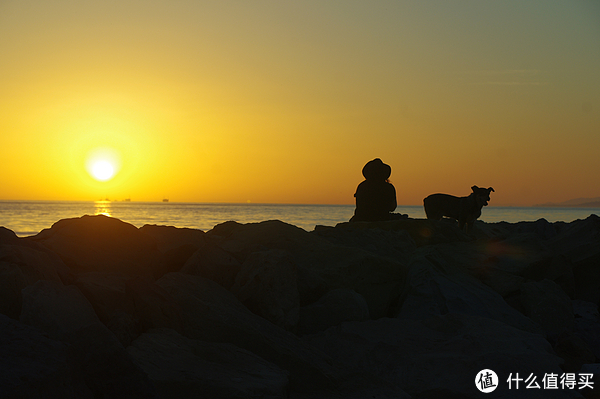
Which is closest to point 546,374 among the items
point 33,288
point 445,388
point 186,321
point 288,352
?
point 445,388

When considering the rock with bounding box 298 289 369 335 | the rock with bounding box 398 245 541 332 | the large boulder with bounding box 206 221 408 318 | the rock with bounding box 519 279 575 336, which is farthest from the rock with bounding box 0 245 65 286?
the rock with bounding box 519 279 575 336

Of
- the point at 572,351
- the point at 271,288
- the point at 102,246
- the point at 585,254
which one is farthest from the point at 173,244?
the point at 585,254

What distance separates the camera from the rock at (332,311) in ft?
15.6

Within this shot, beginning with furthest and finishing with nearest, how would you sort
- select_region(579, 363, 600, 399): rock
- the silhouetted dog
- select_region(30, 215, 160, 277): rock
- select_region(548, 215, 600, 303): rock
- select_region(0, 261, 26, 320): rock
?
the silhouetted dog, select_region(548, 215, 600, 303): rock, select_region(30, 215, 160, 277): rock, select_region(579, 363, 600, 399): rock, select_region(0, 261, 26, 320): rock

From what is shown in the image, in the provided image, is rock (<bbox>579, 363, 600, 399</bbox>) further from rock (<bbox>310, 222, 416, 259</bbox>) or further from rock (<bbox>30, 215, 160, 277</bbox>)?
rock (<bbox>30, 215, 160, 277</bbox>)

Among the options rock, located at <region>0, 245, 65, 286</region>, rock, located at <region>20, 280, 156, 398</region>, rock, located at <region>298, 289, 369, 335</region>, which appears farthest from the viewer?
rock, located at <region>298, 289, 369, 335</region>

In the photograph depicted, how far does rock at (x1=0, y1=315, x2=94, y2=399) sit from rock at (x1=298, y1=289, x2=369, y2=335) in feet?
8.48

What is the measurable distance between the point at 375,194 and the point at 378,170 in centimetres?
86

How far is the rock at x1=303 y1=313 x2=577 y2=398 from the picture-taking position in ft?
12.0

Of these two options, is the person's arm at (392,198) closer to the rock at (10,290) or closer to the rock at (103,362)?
the rock at (10,290)

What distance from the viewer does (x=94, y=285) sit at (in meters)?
3.73

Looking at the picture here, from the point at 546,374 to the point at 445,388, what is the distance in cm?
92

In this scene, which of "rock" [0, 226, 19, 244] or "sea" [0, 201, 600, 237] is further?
"sea" [0, 201, 600, 237]

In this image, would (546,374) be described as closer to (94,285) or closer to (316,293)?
(316,293)
